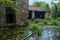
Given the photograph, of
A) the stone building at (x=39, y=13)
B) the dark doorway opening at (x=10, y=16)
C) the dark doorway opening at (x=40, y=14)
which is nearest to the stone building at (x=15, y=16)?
the dark doorway opening at (x=10, y=16)

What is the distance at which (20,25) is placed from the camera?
22.8 m

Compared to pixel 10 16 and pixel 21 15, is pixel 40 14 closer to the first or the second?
pixel 10 16

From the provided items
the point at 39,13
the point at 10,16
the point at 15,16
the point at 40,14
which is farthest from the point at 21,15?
the point at 39,13

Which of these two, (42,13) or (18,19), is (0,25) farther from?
(42,13)

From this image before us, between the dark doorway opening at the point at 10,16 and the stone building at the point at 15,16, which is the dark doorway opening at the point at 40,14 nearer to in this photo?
the stone building at the point at 15,16

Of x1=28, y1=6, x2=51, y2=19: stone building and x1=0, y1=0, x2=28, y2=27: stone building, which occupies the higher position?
x1=0, y1=0, x2=28, y2=27: stone building

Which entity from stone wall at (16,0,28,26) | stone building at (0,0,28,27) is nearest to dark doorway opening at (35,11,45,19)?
stone building at (0,0,28,27)

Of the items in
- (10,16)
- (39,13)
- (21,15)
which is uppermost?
(21,15)

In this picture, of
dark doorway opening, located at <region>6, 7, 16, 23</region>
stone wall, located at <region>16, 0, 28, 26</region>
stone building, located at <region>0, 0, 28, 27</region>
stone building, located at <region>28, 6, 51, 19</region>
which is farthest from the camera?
stone building, located at <region>28, 6, 51, 19</region>

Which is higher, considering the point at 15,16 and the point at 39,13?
the point at 15,16

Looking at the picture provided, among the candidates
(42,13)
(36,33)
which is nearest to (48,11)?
(42,13)

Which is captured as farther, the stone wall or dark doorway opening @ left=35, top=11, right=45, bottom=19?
dark doorway opening @ left=35, top=11, right=45, bottom=19

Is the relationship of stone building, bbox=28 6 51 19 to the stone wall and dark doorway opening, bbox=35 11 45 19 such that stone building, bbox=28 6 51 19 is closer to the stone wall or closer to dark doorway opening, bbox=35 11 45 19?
dark doorway opening, bbox=35 11 45 19

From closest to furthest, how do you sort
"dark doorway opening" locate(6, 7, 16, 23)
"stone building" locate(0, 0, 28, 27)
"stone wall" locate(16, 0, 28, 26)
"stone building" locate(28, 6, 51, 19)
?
"stone building" locate(0, 0, 28, 27) < "dark doorway opening" locate(6, 7, 16, 23) < "stone wall" locate(16, 0, 28, 26) < "stone building" locate(28, 6, 51, 19)
